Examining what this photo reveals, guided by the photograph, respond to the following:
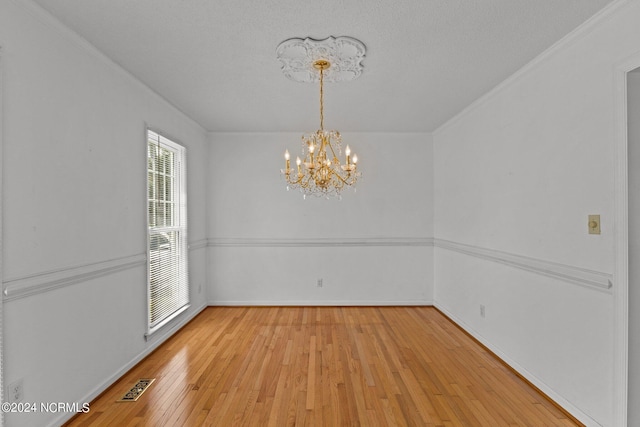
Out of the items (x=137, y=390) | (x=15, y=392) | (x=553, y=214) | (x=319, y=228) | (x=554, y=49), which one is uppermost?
(x=554, y=49)

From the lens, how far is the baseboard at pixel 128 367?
2.12m

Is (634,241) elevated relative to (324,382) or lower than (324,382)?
elevated

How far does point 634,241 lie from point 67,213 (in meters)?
3.55

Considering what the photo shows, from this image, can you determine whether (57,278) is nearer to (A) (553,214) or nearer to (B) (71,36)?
(B) (71,36)

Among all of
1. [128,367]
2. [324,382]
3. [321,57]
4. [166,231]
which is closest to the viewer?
[321,57]

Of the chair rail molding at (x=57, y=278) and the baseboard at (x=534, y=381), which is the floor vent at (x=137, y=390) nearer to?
the chair rail molding at (x=57, y=278)

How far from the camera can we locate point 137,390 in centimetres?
253

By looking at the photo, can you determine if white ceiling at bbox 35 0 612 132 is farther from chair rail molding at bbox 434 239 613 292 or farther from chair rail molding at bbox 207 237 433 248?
chair rail molding at bbox 207 237 433 248

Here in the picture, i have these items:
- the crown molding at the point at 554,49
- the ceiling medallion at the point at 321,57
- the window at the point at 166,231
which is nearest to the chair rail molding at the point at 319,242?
the window at the point at 166,231

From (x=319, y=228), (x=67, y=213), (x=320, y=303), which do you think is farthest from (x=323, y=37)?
(x=320, y=303)

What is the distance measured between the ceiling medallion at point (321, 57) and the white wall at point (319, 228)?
2.07 metres

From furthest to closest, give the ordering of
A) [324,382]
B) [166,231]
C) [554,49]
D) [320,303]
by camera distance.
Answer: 1. [320,303]
2. [166,231]
3. [324,382]
4. [554,49]

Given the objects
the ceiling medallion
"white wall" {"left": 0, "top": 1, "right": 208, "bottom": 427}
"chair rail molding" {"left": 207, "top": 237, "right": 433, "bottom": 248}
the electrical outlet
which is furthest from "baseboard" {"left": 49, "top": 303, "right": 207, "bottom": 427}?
the ceiling medallion

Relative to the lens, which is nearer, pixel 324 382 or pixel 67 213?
pixel 67 213
